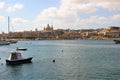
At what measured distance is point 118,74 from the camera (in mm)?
46688

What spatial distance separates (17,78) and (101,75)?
1156 centimetres

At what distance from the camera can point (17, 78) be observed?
45.0m

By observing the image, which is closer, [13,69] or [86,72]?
[86,72]

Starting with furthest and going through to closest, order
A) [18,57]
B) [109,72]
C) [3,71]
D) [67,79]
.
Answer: [18,57], [3,71], [109,72], [67,79]

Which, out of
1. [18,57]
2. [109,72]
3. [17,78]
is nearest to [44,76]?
[17,78]

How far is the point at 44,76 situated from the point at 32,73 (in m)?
4.00

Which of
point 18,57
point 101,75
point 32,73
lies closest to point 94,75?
point 101,75

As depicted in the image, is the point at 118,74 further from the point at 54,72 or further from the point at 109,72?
the point at 54,72

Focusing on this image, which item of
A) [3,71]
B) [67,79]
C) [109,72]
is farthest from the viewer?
[3,71]

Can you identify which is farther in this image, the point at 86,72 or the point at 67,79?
the point at 86,72

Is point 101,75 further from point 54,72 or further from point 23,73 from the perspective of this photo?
point 23,73

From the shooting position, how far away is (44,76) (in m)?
46.0

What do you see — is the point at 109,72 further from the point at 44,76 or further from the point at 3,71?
the point at 3,71

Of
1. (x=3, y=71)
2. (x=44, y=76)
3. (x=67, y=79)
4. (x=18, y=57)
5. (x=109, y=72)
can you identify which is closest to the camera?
(x=67, y=79)
